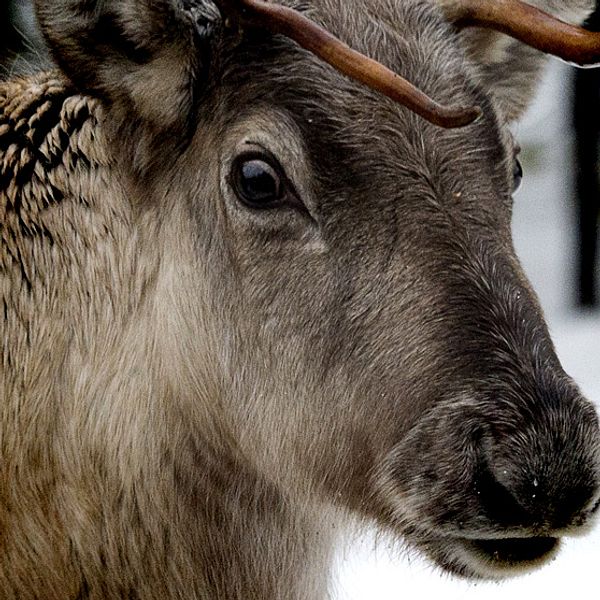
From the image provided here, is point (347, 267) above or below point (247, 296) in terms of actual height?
above

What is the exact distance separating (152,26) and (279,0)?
1.41 ft

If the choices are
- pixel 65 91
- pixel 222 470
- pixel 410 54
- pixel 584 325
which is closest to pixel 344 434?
pixel 222 470

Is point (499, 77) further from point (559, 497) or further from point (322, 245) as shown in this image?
point (559, 497)

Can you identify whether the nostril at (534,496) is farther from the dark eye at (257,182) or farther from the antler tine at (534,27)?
the antler tine at (534,27)

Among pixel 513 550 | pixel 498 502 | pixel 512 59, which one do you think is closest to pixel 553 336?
pixel 512 59

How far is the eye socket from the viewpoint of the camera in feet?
11.5

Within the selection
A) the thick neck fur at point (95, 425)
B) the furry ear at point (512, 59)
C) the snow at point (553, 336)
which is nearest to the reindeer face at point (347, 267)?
the thick neck fur at point (95, 425)

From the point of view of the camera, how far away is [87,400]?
3.71 m

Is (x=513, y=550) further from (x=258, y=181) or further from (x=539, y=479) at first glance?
(x=258, y=181)

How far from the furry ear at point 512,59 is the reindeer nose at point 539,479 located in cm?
159

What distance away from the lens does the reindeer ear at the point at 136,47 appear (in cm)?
355

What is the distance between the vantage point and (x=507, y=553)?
128 inches

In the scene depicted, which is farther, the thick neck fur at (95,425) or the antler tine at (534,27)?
the thick neck fur at (95,425)

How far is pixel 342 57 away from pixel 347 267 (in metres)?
0.62
